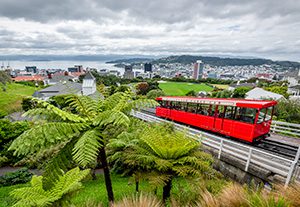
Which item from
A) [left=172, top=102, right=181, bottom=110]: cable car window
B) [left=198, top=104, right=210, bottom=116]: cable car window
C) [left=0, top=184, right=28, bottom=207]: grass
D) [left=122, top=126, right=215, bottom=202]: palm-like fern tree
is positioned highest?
[left=122, top=126, right=215, bottom=202]: palm-like fern tree

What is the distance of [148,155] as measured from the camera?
14.7ft

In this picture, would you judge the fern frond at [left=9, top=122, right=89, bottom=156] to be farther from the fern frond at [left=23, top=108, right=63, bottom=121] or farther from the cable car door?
the cable car door

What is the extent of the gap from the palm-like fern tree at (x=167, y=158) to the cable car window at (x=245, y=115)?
15.1 feet

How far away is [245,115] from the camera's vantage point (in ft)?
27.9

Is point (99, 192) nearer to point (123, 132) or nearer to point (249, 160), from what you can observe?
point (123, 132)

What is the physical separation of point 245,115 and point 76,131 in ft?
24.0

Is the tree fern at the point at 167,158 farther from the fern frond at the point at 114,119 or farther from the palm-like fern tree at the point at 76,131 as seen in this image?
the fern frond at the point at 114,119

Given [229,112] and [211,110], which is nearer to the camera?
[229,112]

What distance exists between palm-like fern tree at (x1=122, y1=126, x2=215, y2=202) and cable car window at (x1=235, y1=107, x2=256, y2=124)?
461 centimetres

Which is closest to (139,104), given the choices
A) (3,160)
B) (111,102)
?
(111,102)

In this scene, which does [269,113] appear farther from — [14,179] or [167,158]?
[14,179]

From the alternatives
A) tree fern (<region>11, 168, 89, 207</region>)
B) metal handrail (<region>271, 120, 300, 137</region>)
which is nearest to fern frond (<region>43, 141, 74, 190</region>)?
tree fern (<region>11, 168, 89, 207</region>)

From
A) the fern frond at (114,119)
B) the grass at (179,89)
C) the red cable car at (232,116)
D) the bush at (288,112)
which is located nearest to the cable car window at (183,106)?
the red cable car at (232,116)

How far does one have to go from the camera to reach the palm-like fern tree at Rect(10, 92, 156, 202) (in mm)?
3375
